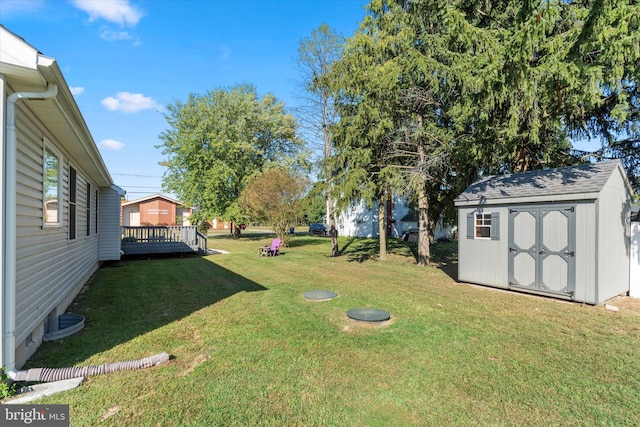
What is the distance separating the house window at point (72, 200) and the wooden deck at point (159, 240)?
315 inches

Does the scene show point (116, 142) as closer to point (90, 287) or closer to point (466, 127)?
point (90, 287)

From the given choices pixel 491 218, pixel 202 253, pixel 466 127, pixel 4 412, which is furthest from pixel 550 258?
pixel 202 253

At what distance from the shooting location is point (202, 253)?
1603cm

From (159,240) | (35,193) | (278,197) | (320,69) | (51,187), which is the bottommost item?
(159,240)

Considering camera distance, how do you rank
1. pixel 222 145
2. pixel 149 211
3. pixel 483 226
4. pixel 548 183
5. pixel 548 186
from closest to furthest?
pixel 548 186
pixel 548 183
pixel 483 226
pixel 222 145
pixel 149 211

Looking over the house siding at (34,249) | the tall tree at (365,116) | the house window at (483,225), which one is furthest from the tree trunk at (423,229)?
the house siding at (34,249)

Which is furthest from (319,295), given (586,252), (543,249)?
(586,252)

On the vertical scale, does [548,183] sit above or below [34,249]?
above

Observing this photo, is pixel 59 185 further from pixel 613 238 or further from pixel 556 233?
pixel 613 238

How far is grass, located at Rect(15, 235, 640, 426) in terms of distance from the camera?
110 inches

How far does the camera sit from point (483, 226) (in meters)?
8.43

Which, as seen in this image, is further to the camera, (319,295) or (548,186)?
(548,186)

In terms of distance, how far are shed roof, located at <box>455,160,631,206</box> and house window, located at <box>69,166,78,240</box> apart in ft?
30.5

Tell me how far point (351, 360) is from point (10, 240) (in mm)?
3734
